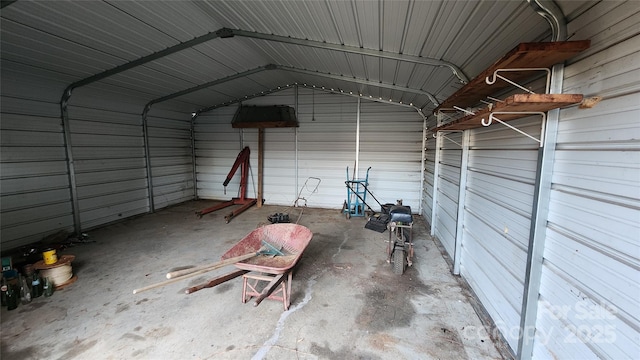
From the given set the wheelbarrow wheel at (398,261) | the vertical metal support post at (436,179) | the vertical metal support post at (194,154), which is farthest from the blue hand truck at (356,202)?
the vertical metal support post at (194,154)

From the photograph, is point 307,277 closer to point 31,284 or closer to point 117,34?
point 31,284

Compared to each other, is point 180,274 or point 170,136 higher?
point 170,136

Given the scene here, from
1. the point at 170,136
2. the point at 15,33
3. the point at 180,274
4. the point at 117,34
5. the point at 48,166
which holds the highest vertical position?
the point at 117,34

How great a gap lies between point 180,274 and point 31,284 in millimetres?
2712

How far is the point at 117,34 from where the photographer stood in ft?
11.0

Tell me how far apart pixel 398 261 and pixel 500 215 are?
1470 mm

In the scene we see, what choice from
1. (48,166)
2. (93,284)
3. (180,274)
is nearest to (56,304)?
(93,284)

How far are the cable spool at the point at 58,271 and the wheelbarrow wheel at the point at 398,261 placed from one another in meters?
4.32

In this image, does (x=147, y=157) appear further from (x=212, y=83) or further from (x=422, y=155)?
(x=422, y=155)

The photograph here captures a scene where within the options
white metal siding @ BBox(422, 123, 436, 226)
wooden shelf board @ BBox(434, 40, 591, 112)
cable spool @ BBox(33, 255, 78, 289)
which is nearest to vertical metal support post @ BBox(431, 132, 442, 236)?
white metal siding @ BBox(422, 123, 436, 226)

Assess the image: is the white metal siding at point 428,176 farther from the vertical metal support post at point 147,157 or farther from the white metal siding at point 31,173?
the white metal siding at point 31,173

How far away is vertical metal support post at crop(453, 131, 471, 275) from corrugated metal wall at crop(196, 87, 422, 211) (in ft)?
11.2

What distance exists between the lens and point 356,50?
335cm

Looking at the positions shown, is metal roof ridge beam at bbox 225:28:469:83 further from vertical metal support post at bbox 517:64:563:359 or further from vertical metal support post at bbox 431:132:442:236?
vertical metal support post at bbox 431:132:442:236
